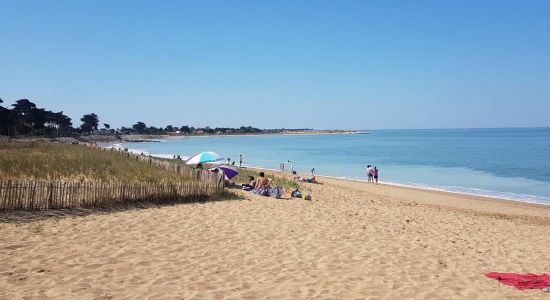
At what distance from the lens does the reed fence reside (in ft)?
30.6

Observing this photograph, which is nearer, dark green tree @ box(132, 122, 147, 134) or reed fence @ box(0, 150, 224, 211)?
reed fence @ box(0, 150, 224, 211)

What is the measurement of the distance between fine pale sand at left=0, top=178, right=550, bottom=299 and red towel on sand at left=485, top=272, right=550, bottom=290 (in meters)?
0.21

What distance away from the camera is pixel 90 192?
10359 mm

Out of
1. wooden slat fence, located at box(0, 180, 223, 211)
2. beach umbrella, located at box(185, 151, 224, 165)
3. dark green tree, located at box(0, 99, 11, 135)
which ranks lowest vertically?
wooden slat fence, located at box(0, 180, 223, 211)

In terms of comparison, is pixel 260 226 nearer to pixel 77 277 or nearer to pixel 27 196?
pixel 77 277

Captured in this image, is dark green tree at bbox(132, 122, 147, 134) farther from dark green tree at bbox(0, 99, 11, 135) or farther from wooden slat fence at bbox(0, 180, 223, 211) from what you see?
wooden slat fence at bbox(0, 180, 223, 211)

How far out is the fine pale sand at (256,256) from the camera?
574cm

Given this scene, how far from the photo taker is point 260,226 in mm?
9789

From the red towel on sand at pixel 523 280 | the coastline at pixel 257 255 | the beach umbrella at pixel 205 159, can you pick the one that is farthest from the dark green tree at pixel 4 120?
the red towel on sand at pixel 523 280

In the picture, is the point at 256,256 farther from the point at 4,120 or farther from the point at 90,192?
the point at 4,120

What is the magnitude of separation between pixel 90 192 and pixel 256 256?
536 cm

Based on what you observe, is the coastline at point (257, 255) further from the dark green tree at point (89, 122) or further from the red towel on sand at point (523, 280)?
the dark green tree at point (89, 122)

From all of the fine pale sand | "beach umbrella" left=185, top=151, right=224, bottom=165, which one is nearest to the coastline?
the fine pale sand

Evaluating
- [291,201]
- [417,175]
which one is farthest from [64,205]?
[417,175]
